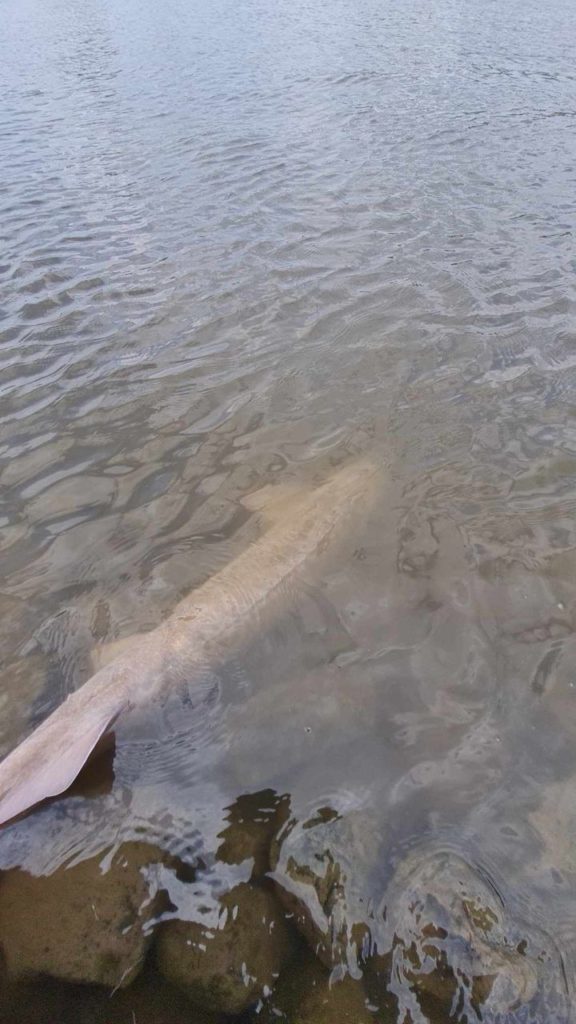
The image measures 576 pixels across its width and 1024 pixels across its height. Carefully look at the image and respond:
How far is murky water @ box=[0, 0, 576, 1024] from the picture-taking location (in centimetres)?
299

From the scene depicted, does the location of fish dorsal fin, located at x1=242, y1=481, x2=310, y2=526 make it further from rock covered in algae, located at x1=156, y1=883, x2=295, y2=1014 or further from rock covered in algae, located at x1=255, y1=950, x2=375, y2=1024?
rock covered in algae, located at x1=255, y1=950, x2=375, y2=1024

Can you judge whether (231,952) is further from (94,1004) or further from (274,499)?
(274,499)

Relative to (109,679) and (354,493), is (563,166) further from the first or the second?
(109,679)

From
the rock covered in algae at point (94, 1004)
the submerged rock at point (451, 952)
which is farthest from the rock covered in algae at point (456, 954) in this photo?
the rock covered in algae at point (94, 1004)

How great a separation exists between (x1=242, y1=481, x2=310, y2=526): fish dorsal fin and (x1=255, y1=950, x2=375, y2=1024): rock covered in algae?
9.70ft

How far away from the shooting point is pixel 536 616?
4.36 metres

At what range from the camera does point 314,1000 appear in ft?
9.37

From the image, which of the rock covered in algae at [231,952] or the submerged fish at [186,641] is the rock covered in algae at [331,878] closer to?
the rock covered in algae at [231,952]

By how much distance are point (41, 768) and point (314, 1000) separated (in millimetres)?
1656

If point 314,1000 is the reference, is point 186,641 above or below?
above

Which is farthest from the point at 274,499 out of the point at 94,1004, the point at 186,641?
the point at 94,1004

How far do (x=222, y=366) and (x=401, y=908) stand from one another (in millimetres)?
5240

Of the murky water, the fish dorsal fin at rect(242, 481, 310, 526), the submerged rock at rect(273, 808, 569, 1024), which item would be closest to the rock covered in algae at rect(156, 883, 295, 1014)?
the murky water

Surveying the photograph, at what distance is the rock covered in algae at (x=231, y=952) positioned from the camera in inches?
114
